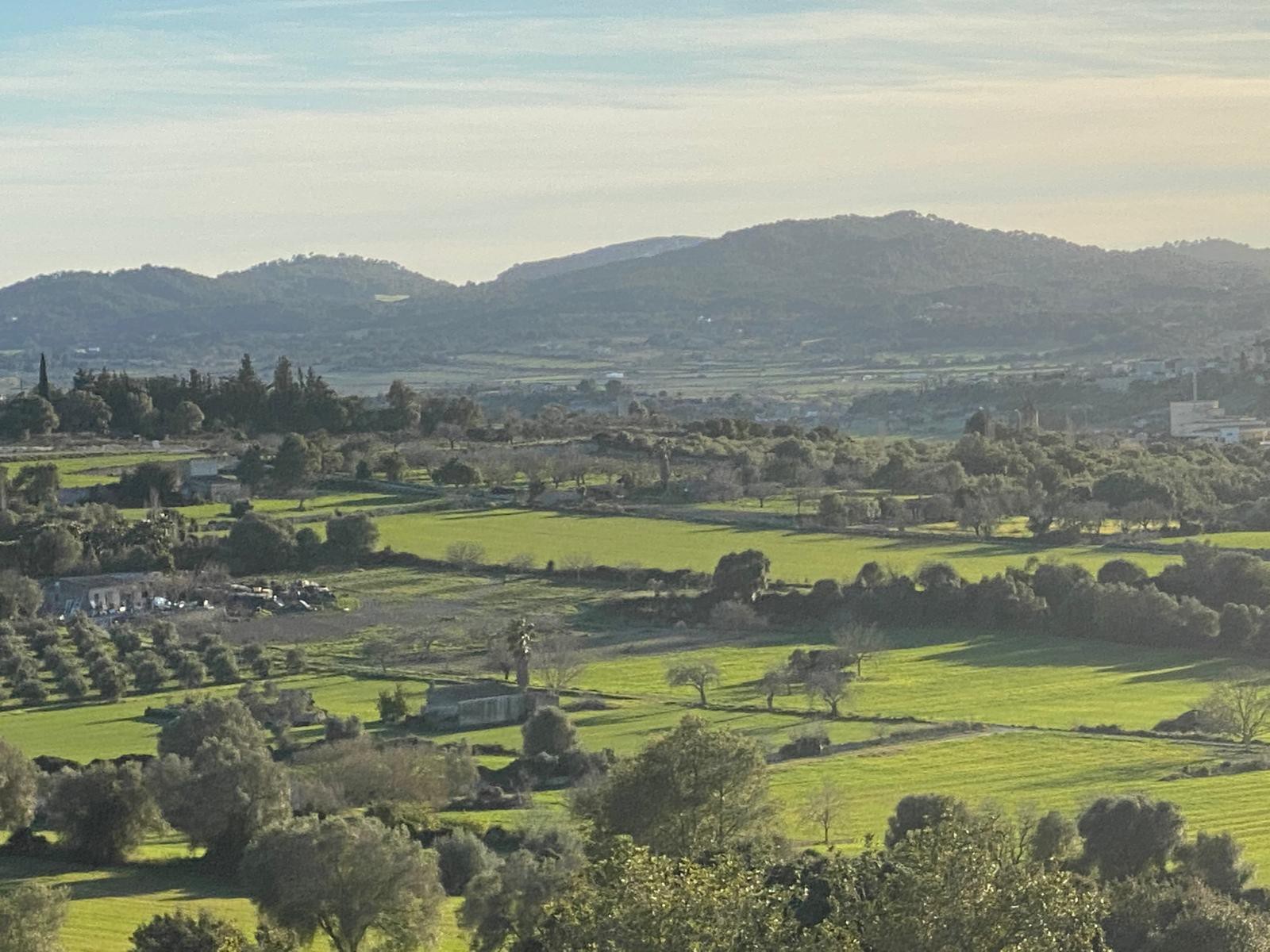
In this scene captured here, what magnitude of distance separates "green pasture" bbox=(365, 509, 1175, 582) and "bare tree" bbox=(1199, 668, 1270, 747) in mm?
16579

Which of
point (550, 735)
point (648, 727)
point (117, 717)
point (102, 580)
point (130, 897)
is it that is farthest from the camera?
point (102, 580)

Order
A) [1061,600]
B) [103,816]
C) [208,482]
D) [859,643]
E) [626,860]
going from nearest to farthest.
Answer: [626,860], [103,816], [859,643], [1061,600], [208,482]

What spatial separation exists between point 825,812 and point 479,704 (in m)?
13.2

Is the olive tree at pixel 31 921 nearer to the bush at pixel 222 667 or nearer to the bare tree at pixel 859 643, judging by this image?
the bush at pixel 222 667

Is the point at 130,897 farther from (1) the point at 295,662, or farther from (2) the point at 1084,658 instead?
(2) the point at 1084,658

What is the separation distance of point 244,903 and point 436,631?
26.2 meters

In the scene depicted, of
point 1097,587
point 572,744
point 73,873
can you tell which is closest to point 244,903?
point 73,873

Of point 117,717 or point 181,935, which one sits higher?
point 181,935

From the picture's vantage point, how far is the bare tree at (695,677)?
47375 millimetres

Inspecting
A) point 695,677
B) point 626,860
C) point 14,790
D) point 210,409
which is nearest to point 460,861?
point 14,790

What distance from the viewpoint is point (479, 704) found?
151ft

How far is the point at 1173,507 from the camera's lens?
75.2 m

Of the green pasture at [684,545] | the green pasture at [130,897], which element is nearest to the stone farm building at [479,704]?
the green pasture at [130,897]

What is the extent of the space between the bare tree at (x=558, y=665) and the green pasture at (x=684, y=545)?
11.8m
